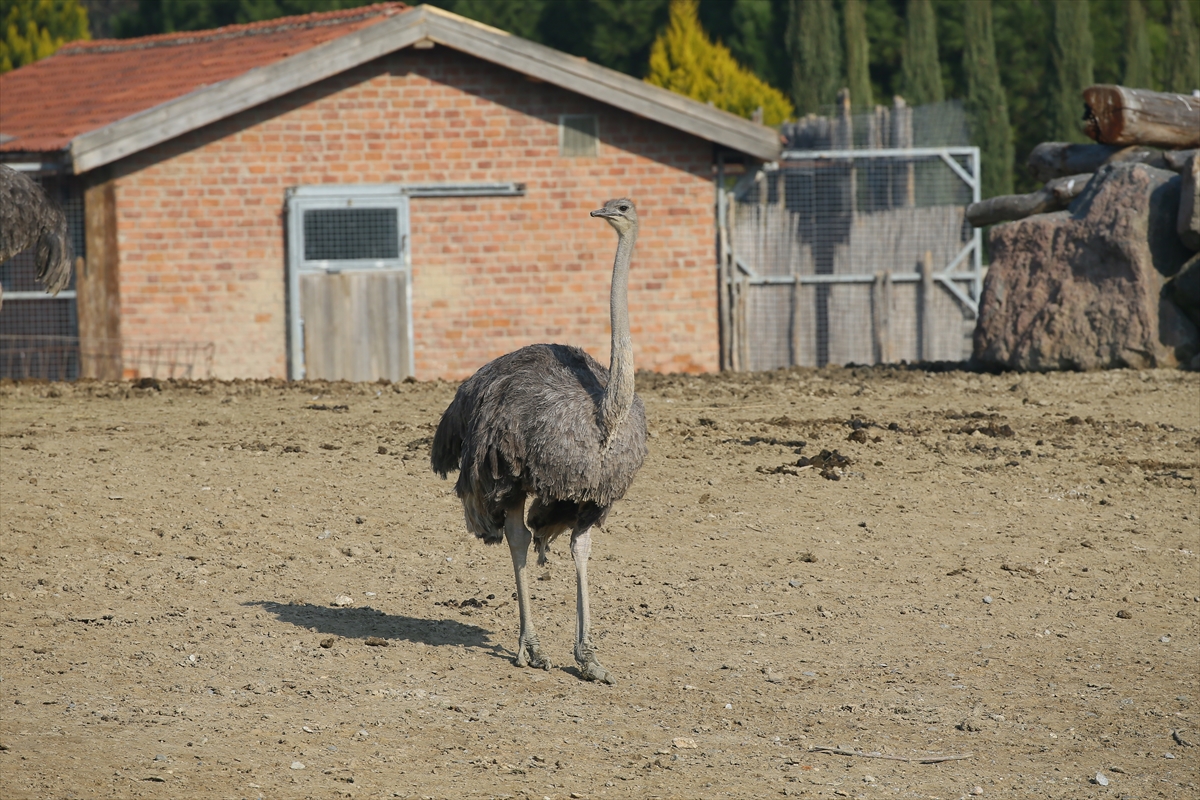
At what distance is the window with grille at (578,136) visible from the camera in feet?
→ 52.9

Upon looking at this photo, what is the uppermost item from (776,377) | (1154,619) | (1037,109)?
(1037,109)

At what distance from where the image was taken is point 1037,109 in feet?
110

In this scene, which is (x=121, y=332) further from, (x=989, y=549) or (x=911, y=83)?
(x=911, y=83)

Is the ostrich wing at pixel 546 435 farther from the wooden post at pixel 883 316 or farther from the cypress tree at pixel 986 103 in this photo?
the cypress tree at pixel 986 103

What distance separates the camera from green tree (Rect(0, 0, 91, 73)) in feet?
92.8

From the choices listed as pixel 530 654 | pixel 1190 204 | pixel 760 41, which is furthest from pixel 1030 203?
pixel 760 41

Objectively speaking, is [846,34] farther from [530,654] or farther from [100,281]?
[530,654]

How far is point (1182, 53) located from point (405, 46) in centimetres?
1934

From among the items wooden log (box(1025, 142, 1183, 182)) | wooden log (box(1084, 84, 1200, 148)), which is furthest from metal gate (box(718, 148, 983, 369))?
wooden log (box(1084, 84, 1200, 148))

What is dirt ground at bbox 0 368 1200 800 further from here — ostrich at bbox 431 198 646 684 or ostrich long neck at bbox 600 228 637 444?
ostrich long neck at bbox 600 228 637 444

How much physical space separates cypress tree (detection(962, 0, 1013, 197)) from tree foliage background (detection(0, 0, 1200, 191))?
0.09 metres

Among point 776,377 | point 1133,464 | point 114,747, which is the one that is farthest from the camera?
point 776,377

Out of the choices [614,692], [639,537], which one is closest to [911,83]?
[639,537]

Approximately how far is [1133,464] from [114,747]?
7.00 meters
